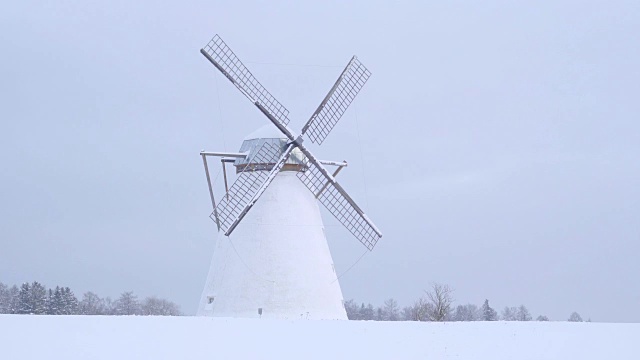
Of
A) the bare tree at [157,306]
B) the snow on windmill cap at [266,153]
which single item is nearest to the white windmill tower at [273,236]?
the snow on windmill cap at [266,153]

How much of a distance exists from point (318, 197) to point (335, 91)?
3.95 meters

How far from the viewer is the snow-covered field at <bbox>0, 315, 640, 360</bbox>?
1407cm

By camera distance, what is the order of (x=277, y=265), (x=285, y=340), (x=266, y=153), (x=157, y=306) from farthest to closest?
(x=157, y=306) < (x=266, y=153) < (x=277, y=265) < (x=285, y=340)

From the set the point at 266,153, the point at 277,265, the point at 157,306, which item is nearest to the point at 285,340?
the point at 277,265

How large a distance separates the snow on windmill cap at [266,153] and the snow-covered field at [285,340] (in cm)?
791

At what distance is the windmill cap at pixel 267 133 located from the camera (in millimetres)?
25844

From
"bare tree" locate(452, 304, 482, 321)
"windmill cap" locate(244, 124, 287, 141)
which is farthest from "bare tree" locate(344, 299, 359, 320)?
"windmill cap" locate(244, 124, 287, 141)

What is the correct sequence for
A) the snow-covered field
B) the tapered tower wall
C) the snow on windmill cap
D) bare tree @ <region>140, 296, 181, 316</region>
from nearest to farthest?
the snow-covered field, the tapered tower wall, the snow on windmill cap, bare tree @ <region>140, 296, 181, 316</region>

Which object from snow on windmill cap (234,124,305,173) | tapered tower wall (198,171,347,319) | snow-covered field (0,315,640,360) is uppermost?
snow on windmill cap (234,124,305,173)

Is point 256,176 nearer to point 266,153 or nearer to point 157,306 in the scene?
point 266,153

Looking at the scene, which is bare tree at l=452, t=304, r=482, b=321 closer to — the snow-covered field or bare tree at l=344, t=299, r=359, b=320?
bare tree at l=344, t=299, r=359, b=320

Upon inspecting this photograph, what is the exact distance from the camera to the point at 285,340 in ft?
52.2

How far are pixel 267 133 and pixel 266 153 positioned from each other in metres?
0.83

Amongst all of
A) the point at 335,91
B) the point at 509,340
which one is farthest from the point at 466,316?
the point at 509,340
